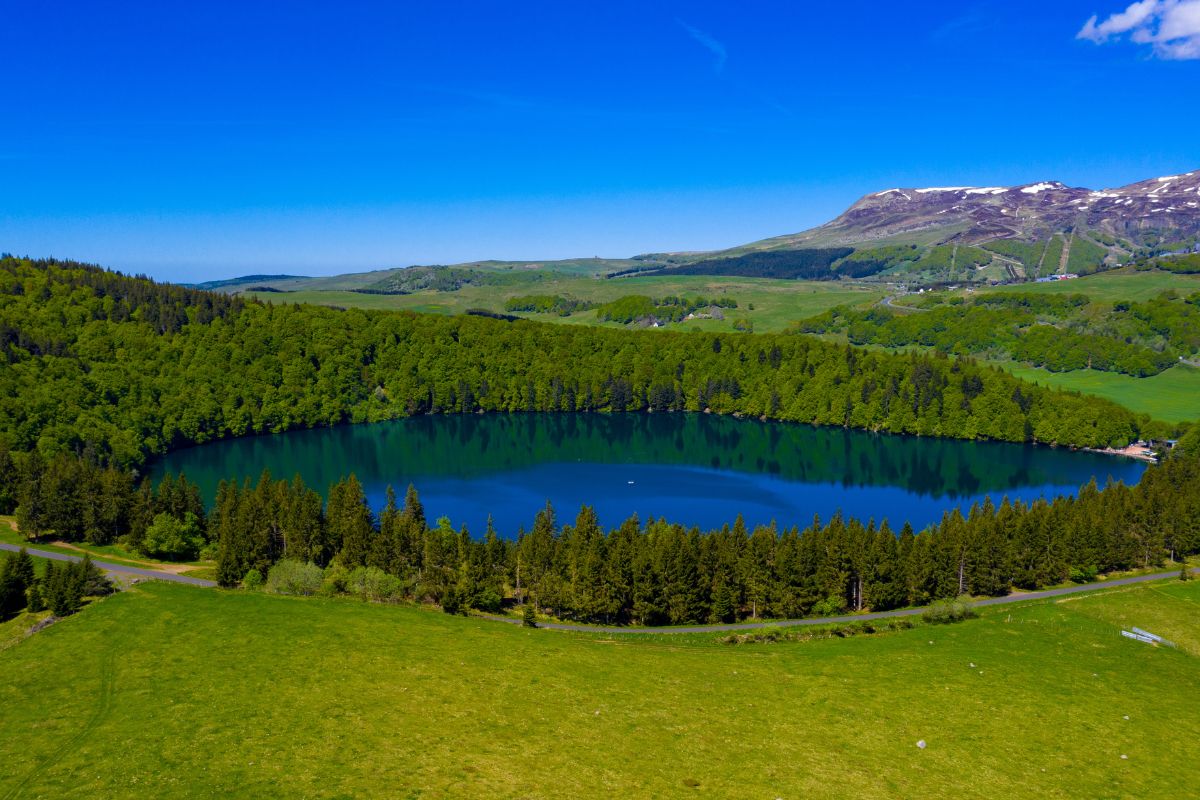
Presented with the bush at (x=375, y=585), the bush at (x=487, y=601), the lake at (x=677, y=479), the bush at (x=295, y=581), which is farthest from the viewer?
the lake at (x=677, y=479)

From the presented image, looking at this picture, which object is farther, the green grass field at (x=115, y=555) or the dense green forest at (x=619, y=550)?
the green grass field at (x=115, y=555)

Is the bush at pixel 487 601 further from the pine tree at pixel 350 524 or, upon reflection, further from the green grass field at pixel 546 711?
the pine tree at pixel 350 524

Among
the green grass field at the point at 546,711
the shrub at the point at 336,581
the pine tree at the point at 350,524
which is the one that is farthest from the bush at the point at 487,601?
the pine tree at the point at 350,524

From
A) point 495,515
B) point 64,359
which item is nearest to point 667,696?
point 495,515

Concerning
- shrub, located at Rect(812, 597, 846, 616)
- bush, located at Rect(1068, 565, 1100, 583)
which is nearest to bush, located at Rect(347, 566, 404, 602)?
shrub, located at Rect(812, 597, 846, 616)

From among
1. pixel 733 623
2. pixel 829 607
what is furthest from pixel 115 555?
pixel 829 607

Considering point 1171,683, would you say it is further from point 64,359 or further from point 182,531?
point 64,359

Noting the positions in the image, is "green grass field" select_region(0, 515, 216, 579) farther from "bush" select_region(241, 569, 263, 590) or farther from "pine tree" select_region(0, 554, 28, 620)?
"pine tree" select_region(0, 554, 28, 620)
